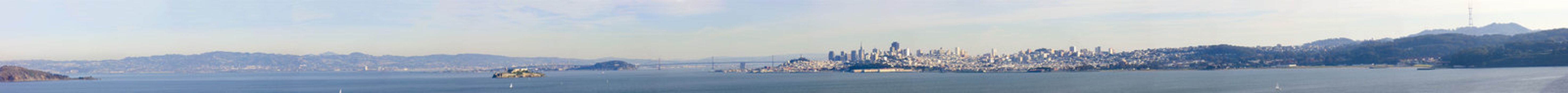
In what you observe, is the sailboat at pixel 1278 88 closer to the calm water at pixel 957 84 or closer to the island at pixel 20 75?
the calm water at pixel 957 84

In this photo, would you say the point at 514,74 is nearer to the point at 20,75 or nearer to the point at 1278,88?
the point at 20,75

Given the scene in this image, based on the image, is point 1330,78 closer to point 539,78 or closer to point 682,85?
point 682,85

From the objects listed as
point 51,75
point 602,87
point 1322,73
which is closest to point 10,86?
point 51,75

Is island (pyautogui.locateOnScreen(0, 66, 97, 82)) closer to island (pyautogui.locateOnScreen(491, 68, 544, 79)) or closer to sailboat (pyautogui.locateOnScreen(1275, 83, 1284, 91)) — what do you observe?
island (pyautogui.locateOnScreen(491, 68, 544, 79))

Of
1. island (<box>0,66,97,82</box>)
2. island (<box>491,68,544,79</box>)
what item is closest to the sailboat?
island (<box>491,68,544,79</box>)

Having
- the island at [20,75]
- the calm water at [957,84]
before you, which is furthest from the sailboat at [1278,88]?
the island at [20,75]

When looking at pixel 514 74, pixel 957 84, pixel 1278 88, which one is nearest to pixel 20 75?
pixel 514 74
